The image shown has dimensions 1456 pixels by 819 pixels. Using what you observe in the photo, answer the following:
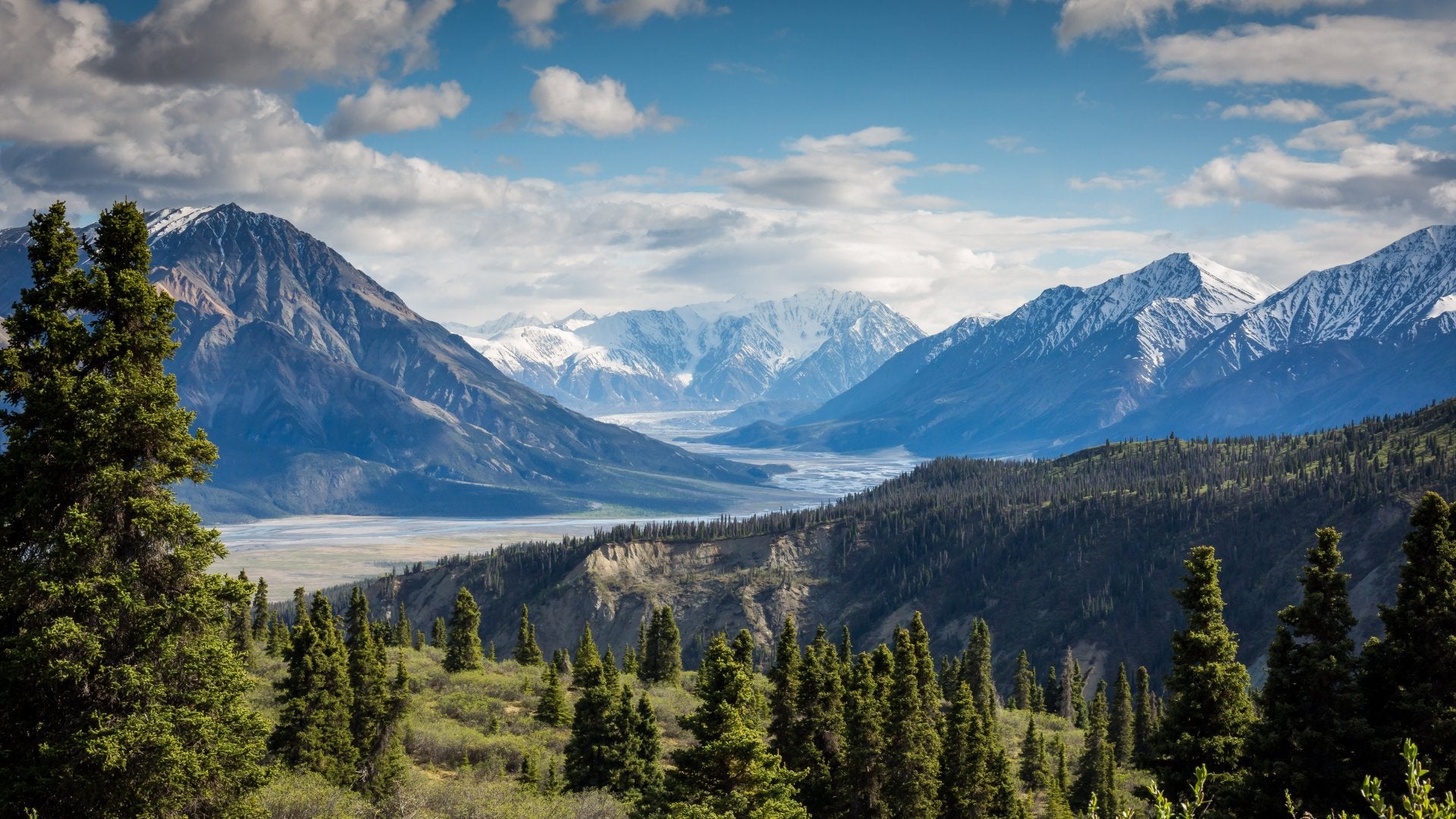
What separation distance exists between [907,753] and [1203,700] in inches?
887

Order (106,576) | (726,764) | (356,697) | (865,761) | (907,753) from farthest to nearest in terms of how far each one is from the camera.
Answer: (356,697) → (907,753) → (865,761) → (726,764) → (106,576)

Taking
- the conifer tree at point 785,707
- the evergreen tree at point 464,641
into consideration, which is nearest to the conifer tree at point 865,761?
the conifer tree at point 785,707

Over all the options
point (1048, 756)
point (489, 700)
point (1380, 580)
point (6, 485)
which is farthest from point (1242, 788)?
point (1380, 580)

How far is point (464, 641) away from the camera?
102m

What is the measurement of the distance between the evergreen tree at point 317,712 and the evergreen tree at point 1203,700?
4047cm

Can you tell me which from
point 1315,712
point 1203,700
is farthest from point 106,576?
point 1315,712

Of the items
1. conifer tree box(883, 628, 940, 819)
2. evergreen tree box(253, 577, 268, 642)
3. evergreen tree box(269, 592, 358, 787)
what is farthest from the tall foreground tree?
evergreen tree box(253, 577, 268, 642)

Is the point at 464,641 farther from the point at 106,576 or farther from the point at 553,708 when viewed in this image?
the point at 106,576

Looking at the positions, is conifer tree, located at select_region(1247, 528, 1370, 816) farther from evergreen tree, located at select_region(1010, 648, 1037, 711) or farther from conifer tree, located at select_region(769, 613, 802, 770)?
evergreen tree, located at select_region(1010, 648, 1037, 711)

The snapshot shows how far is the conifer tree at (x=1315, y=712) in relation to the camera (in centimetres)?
3238

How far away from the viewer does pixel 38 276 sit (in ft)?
78.4

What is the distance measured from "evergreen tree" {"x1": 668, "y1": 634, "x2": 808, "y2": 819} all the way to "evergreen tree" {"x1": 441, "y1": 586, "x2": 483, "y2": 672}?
68726mm

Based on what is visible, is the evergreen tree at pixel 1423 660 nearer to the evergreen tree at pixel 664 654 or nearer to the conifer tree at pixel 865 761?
the conifer tree at pixel 865 761

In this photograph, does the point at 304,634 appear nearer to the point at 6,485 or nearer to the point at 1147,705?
the point at 6,485
